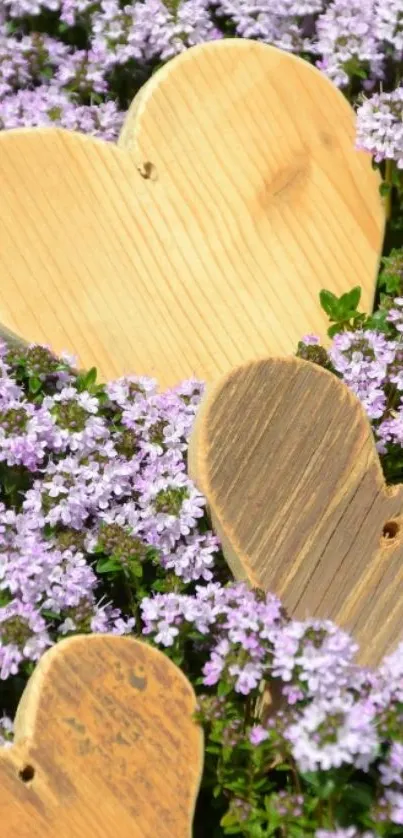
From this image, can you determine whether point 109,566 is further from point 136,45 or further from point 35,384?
point 136,45

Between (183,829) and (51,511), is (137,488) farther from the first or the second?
(183,829)

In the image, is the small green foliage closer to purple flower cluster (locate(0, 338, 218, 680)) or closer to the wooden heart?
the wooden heart

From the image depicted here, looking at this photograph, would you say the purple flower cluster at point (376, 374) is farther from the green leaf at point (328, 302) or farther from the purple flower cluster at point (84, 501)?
the purple flower cluster at point (84, 501)

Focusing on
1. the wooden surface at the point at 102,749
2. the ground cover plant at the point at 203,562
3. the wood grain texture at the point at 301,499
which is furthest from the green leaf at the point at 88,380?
the wooden surface at the point at 102,749

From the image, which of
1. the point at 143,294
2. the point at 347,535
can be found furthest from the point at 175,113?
the point at 347,535

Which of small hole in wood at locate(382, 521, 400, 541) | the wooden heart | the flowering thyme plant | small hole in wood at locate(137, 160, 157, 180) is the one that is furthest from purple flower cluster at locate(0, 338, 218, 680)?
small hole in wood at locate(137, 160, 157, 180)

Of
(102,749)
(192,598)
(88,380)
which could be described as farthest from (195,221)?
(102,749)
